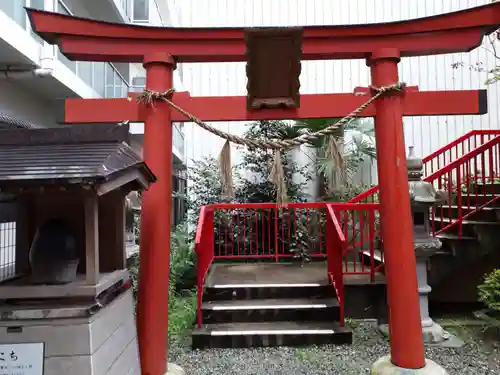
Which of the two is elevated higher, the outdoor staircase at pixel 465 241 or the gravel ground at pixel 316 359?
the outdoor staircase at pixel 465 241

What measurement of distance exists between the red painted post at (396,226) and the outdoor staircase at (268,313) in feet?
4.97

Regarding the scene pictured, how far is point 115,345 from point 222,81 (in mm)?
9616

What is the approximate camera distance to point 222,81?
36.8 ft

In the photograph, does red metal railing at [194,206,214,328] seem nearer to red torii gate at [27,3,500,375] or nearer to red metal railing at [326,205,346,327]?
red torii gate at [27,3,500,375]

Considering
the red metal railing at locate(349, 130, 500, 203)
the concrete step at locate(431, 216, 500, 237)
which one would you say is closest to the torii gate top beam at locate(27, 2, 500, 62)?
the concrete step at locate(431, 216, 500, 237)

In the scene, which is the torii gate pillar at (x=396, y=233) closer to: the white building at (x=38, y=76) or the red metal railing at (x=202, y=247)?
the red metal railing at (x=202, y=247)

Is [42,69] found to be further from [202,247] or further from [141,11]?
[141,11]

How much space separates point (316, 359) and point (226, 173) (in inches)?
100

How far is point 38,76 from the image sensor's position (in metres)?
6.66

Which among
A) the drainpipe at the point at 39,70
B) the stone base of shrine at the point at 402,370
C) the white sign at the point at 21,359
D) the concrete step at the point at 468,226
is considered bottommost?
the stone base of shrine at the point at 402,370

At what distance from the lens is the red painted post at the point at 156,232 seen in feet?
10.5

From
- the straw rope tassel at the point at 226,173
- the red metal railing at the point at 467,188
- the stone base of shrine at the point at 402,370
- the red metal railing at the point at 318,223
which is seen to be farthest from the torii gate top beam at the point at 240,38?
the stone base of shrine at the point at 402,370

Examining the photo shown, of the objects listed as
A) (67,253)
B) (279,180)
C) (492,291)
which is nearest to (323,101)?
(279,180)

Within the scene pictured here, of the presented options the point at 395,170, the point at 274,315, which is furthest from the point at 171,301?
the point at 395,170
